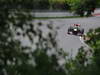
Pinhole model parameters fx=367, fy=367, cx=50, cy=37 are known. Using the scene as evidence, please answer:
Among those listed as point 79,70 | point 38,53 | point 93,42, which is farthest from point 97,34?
point 38,53

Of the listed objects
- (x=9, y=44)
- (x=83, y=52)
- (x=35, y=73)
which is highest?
(x=9, y=44)

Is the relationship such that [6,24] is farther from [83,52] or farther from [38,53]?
[83,52]

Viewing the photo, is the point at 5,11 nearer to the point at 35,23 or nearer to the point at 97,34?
the point at 35,23

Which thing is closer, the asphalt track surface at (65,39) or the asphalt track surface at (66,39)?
the asphalt track surface at (65,39)

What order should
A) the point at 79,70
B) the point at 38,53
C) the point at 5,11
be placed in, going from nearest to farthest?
the point at 5,11
the point at 38,53
the point at 79,70

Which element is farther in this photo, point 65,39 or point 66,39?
point 66,39

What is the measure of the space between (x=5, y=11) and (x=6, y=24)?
0.41 feet

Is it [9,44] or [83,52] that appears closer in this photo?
[9,44]

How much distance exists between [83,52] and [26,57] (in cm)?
296

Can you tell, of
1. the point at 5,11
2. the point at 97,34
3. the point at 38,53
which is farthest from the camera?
the point at 97,34

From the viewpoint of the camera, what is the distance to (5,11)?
355 cm

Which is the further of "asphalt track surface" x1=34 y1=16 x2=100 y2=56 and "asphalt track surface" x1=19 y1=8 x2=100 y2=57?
"asphalt track surface" x1=34 y1=16 x2=100 y2=56

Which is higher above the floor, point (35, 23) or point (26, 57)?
point (35, 23)

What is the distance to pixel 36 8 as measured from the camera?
3.66 meters
